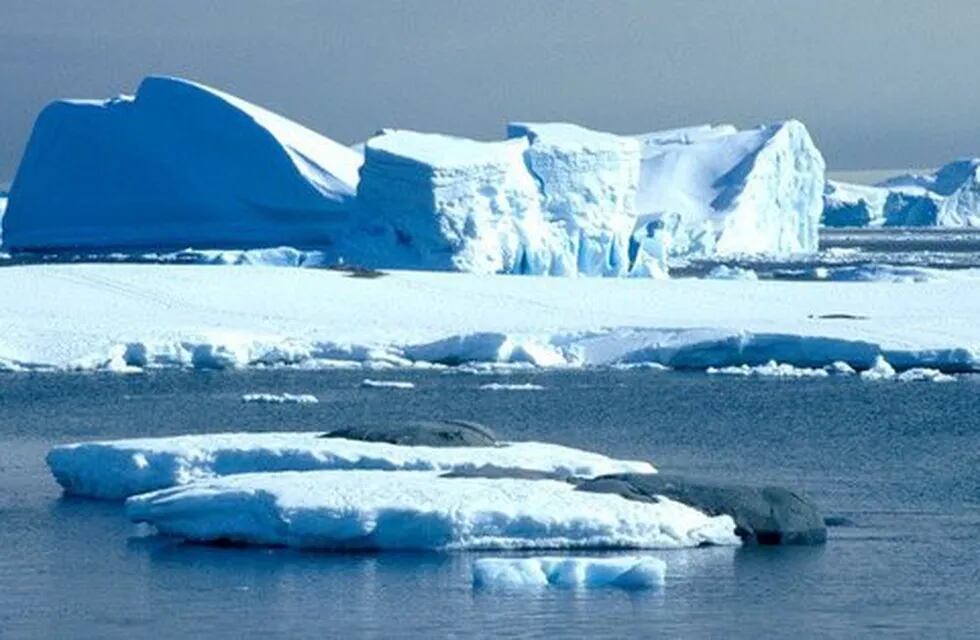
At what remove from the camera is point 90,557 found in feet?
34.7

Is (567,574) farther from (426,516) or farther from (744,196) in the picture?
(744,196)

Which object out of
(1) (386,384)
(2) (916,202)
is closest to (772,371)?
(1) (386,384)

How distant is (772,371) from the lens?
73.5 ft

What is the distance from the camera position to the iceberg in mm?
31500

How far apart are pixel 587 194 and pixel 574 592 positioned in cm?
2555

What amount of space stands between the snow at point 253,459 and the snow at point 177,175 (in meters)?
25.5

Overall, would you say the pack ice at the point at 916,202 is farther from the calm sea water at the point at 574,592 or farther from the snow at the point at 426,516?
the snow at the point at 426,516

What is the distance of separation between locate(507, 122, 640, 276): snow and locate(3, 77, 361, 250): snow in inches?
192

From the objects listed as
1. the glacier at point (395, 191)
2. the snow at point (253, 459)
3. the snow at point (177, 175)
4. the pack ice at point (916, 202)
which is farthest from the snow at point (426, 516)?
the pack ice at point (916, 202)

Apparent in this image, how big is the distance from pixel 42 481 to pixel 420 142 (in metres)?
20.4

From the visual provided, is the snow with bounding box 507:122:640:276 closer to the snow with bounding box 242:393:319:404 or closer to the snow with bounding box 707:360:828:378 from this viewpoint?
the snow with bounding box 707:360:828:378

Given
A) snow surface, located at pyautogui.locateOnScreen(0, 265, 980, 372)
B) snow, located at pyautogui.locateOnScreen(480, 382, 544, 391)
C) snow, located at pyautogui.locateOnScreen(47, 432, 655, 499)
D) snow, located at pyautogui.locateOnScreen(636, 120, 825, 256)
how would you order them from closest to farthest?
snow, located at pyautogui.locateOnScreen(47, 432, 655, 499) < snow, located at pyautogui.locateOnScreen(480, 382, 544, 391) < snow surface, located at pyautogui.locateOnScreen(0, 265, 980, 372) < snow, located at pyautogui.locateOnScreen(636, 120, 825, 256)

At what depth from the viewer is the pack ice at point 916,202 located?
241ft

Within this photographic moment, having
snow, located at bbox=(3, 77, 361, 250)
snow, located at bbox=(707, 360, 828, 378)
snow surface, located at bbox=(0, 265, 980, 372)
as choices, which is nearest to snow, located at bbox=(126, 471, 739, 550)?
snow, located at bbox=(707, 360, 828, 378)
